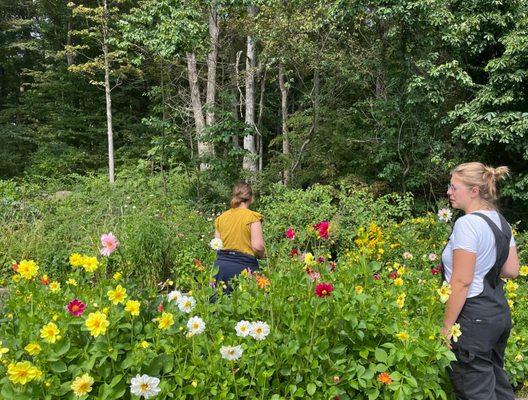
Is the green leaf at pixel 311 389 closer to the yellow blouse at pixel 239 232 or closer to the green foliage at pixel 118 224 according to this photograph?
the yellow blouse at pixel 239 232

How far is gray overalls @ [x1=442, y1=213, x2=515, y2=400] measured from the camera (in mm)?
1943

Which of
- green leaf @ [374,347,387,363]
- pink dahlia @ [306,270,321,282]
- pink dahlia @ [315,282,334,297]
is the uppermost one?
pink dahlia @ [315,282,334,297]

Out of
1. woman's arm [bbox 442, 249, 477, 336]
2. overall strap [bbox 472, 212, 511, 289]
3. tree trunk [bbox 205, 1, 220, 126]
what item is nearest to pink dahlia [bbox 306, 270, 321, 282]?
woman's arm [bbox 442, 249, 477, 336]

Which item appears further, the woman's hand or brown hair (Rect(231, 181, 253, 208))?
brown hair (Rect(231, 181, 253, 208))

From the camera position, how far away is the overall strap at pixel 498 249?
6.39 feet

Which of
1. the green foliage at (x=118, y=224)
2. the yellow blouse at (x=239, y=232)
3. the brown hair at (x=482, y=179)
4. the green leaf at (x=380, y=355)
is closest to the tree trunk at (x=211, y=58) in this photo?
the green foliage at (x=118, y=224)

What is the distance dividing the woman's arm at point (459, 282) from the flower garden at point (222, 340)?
0.06 m

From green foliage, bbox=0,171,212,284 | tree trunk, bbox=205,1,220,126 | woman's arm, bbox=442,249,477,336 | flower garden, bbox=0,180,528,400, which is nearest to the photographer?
flower garden, bbox=0,180,528,400

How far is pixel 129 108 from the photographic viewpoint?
69.9 feet

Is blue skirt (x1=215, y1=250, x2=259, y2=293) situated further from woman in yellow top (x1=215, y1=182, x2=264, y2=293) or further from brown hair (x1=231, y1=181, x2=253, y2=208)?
brown hair (x1=231, y1=181, x2=253, y2=208)

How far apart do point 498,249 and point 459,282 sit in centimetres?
23

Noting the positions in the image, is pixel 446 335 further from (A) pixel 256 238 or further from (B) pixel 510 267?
(A) pixel 256 238

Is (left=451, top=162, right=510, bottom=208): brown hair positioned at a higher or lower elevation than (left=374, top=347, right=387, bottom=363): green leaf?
higher

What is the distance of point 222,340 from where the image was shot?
1840 millimetres
